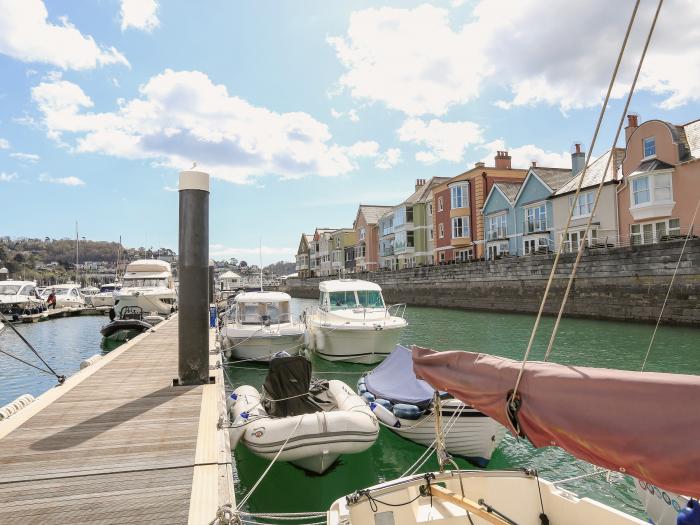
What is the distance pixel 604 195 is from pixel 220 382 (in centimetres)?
3507

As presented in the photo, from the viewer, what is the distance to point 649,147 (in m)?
33.6

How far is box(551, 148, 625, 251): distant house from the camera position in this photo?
3594 centimetres

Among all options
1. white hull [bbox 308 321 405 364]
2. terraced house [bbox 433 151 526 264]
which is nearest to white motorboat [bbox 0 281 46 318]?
white hull [bbox 308 321 405 364]

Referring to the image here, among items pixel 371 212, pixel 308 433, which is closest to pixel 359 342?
pixel 308 433

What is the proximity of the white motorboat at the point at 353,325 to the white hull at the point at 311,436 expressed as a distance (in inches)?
377

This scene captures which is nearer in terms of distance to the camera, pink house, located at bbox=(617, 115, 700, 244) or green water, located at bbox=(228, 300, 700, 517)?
green water, located at bbox=(228, 300, 700, 517)

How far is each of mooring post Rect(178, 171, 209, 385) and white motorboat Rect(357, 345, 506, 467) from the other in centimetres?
362

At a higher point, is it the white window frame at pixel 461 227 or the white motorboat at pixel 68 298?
the white window frame at pixel 461 227

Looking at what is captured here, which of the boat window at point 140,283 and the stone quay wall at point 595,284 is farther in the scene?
the boat window at point 140,283

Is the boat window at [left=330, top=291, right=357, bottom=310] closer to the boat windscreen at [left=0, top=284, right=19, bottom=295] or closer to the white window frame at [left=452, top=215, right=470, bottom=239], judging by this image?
the boat windscreen at [left=0, top=284, right=19, bottom=295]

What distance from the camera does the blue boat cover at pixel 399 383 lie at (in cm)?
942

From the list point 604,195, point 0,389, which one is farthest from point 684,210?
point 0,389

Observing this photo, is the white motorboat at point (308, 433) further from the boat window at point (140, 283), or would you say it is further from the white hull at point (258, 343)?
the boat window at point (140, 283)

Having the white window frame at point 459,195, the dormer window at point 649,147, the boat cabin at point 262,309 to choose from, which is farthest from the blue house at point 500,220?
the boat cabin at point 262,309
